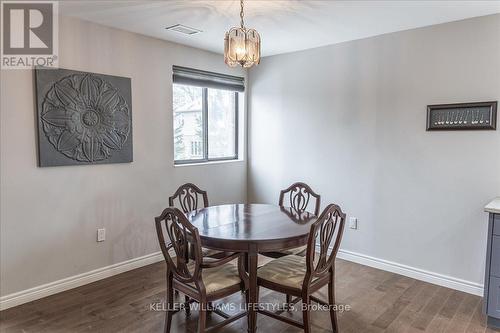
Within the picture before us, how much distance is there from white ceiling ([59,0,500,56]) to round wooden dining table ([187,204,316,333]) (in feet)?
5.33

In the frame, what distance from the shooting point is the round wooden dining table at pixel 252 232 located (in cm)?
219

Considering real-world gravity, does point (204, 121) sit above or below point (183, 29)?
below

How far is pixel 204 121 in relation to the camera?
434 cm

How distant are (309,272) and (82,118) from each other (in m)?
2.33

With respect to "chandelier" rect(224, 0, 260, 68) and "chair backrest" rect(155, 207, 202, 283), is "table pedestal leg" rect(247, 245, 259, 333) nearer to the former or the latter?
"chair backrest" rect(155, 207, 202, 283)

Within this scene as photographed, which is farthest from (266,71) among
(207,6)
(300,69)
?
(207,6)

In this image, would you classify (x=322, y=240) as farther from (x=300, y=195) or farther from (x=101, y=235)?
(x=101, y=235)

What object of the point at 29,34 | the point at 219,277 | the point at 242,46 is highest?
the point at 29,34

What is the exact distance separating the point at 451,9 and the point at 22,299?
411 centimetres

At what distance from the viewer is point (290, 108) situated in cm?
431

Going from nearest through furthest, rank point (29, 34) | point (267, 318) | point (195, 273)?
point (195, 273), point (267, 318), point (29, 34)

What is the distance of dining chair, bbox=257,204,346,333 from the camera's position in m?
2.17

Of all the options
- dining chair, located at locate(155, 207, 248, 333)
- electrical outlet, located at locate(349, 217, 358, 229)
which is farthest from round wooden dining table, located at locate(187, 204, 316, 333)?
electrical outlet, located at locate(349, 217, 358, 229)

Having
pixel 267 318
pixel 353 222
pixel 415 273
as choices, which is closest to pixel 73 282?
pixel 267 318
